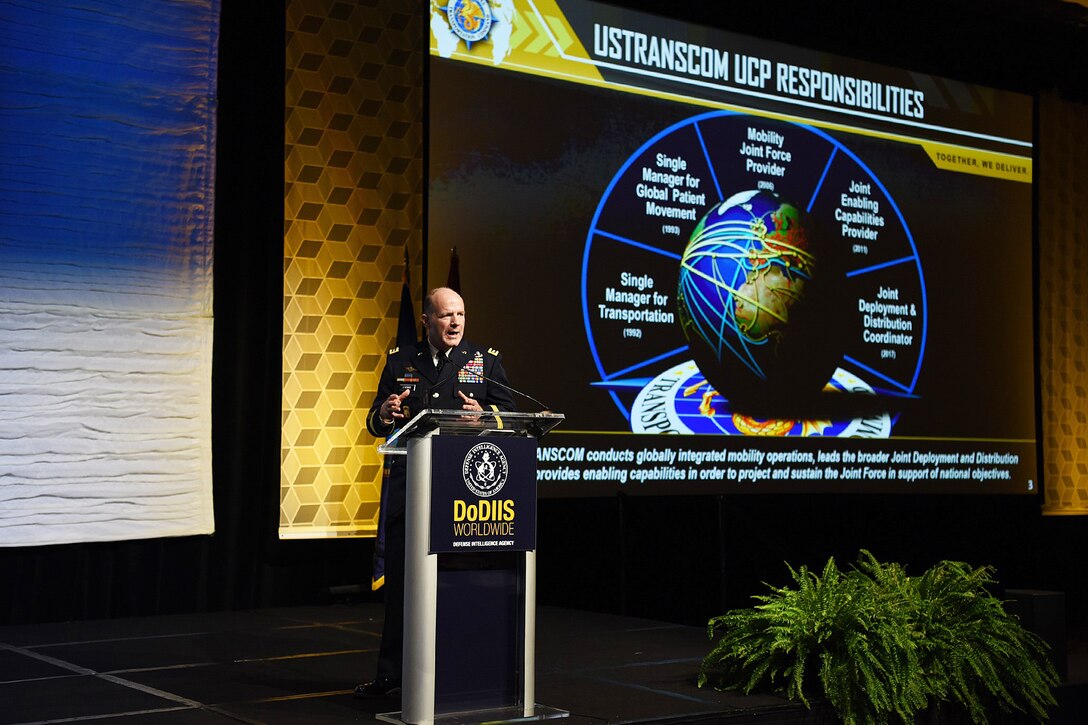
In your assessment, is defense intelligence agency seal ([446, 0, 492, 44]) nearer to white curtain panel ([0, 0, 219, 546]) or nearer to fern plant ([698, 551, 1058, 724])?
white curtain panel ([0, 0, 219, 546])

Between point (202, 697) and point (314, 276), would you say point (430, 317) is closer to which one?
point (202, 697)

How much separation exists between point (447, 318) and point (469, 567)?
0.71 m

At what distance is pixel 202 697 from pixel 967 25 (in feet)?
22.7

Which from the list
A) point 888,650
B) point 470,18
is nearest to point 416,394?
point 888,650

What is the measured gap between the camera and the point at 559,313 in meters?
6.27

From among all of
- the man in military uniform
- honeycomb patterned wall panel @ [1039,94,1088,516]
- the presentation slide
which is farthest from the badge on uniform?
honeycomb patterned wall panel @ [1039,94,1088,516]

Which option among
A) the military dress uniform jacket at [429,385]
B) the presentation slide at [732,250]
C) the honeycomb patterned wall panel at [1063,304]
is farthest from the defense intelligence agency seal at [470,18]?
the honeycomb patterned wall panel at [1063,304]

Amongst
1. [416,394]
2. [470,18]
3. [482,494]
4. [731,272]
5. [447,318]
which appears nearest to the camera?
[482,494]

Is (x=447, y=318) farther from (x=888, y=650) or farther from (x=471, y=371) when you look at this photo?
(x=888, y=650)

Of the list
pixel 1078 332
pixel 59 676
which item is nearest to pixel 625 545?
pixel 59 676

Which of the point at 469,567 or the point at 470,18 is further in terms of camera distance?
the point at 470,18

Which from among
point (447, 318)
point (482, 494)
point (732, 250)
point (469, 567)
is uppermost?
point (732, 250)

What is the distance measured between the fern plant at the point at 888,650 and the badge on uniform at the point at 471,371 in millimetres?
1115

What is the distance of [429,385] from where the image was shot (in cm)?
359
